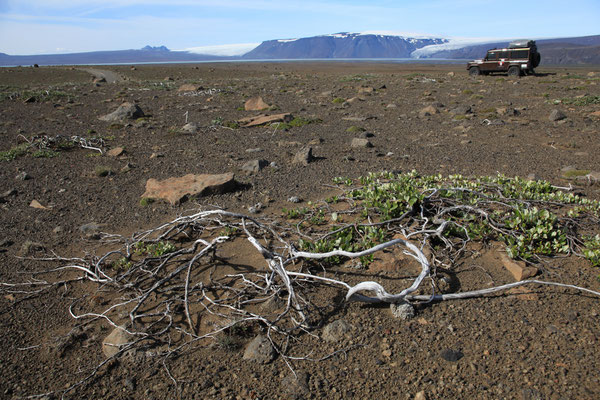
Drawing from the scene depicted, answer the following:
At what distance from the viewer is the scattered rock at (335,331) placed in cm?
323

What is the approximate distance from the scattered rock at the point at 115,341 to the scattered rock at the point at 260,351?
0.99 metres

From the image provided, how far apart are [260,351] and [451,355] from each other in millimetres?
1415

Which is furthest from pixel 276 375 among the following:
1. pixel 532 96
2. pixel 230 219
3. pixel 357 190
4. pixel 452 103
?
pixel 532 96

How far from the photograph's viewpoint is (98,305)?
380 centimetres

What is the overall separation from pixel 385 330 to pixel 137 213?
4.08m

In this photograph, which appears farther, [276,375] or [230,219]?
[230,219]

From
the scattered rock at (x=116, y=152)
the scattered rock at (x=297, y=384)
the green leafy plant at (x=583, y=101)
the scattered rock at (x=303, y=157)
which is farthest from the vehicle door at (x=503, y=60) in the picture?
the scattered rock at (x=297, y=384)

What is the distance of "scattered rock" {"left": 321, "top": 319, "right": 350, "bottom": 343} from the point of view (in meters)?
3.23

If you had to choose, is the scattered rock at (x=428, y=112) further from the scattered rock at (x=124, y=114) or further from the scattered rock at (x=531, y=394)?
the scattered rock at (x=531, y=394)

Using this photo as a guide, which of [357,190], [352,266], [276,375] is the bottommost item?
[276,375]

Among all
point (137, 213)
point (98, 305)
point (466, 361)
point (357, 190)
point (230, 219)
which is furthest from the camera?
point (137, 213)

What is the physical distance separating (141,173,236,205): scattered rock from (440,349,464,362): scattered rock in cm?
421

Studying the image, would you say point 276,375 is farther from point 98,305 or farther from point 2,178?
point 2,178

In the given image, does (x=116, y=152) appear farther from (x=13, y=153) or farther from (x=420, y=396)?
(x=420, y=396)
